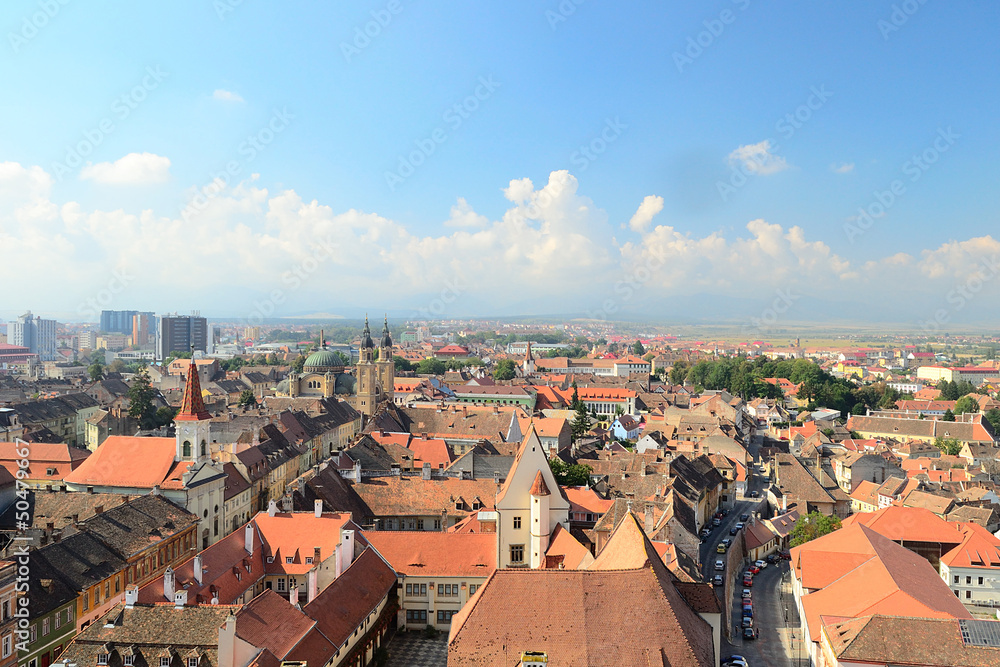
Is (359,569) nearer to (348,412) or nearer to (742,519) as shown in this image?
(742,519)

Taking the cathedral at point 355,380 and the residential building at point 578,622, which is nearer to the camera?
the residential building at point 578,622

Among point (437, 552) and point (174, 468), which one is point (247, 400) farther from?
point (437, 552)

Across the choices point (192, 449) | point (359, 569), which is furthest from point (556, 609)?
point (192, 449)

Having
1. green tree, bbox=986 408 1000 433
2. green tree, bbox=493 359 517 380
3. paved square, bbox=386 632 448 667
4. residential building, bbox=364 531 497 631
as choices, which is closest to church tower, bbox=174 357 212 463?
residential building, bbox=364 531 497 631

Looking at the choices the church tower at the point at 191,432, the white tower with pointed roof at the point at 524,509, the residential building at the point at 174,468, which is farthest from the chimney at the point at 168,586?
A: the church tower at the point at 191,432

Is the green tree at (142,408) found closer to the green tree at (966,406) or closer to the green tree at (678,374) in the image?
the green tree at (678,374)
